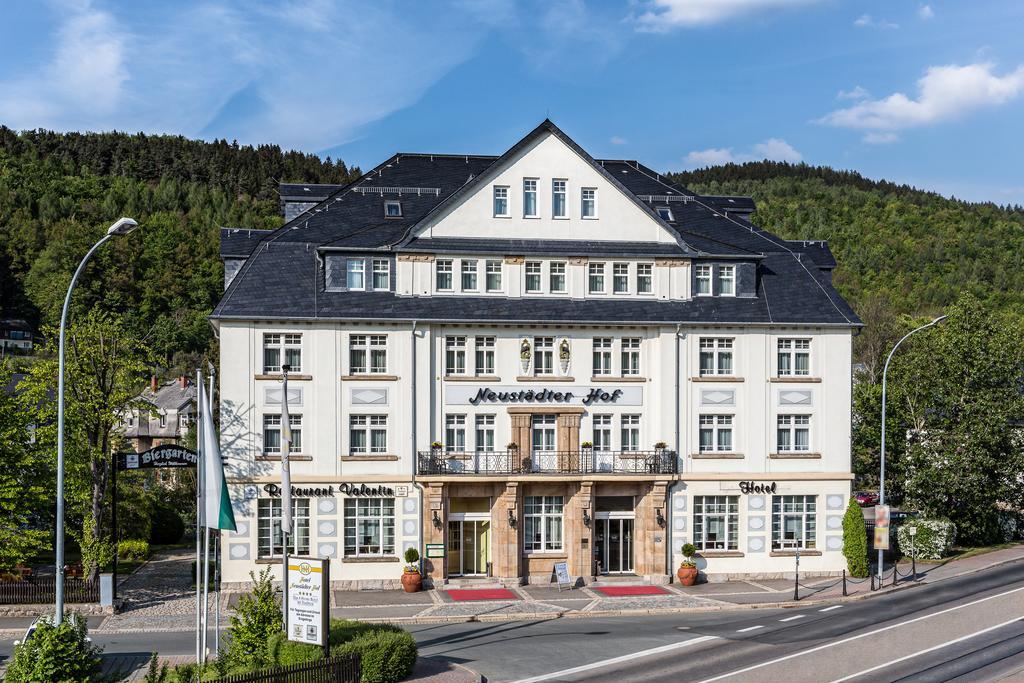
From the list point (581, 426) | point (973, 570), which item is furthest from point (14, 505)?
point (973, 570)

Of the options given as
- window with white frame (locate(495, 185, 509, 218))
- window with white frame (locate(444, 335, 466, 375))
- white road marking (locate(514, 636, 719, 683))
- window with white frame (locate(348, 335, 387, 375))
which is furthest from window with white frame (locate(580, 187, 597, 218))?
white road marking (locate(514, 636, 719, 683))

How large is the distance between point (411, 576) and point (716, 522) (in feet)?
39.7

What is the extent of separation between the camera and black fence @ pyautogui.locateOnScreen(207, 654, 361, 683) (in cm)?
1878

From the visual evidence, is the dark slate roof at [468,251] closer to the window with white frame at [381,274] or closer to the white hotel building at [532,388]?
the white hotel building at [532,388]

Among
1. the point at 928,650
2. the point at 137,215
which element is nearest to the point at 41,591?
the point at 928,650

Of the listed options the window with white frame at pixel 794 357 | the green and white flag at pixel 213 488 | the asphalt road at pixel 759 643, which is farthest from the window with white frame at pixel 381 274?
the green and white flag at pixel 213 488

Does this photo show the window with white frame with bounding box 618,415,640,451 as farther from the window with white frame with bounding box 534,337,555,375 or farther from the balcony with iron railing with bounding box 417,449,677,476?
the window with white frame with bounding box 534,337,555,375

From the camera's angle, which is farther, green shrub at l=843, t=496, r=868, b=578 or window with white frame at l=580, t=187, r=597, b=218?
window with white frame at l=580, t=187, r=597, b=218

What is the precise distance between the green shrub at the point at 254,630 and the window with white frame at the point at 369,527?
1471 centimetres

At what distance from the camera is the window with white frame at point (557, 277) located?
40000 millimetres

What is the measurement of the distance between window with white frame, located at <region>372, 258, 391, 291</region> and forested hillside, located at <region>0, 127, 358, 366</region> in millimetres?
74156

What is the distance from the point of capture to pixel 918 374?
4644cm

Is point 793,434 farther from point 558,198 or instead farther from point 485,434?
point 558,198

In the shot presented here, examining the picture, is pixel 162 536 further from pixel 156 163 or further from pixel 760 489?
pixel 156 163
